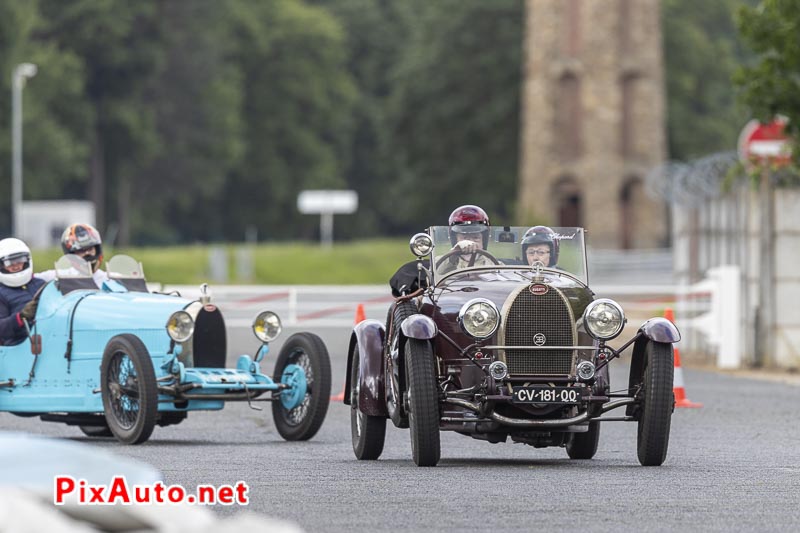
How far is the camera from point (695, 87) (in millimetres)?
81875

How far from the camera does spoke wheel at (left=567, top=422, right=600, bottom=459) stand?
14.2m

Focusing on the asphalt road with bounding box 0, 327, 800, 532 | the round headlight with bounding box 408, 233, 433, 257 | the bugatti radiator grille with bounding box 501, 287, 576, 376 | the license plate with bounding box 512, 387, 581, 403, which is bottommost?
the asphalt road with bounding box 0, 327, 800, 532

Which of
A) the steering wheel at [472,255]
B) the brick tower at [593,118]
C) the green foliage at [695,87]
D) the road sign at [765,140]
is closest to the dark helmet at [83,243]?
the steering wheel at [472,255]

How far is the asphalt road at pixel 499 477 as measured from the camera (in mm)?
10039

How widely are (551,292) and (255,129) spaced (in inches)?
3199

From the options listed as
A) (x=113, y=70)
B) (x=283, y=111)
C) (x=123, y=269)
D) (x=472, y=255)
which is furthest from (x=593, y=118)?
(x=472, y=255)

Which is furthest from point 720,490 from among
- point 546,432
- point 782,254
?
point 782,254

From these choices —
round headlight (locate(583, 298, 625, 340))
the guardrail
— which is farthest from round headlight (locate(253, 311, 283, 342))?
the guardrail

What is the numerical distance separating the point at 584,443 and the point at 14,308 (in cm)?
500

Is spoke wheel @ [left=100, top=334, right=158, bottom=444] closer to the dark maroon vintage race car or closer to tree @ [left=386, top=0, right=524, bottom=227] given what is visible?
the dark maroon vintage race car

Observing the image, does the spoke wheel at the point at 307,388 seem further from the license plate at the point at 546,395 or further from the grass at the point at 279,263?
Answer: the grass at the point at 279,263

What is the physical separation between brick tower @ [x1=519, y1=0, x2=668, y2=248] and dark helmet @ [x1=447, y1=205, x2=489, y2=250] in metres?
46.8

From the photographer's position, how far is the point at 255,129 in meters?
93.9

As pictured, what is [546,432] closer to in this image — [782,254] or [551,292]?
[551,292]
